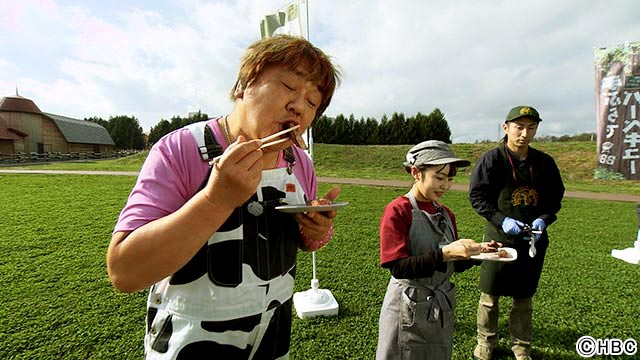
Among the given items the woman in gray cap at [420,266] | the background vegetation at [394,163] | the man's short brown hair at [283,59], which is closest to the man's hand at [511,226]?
the woman in gray cap at [420,266]

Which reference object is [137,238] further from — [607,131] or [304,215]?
[607,131]

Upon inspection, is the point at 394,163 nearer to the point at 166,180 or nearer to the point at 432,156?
the point at 432,156

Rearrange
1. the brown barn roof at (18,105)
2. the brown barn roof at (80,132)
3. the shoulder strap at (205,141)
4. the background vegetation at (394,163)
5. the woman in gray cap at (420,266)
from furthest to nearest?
the brown barn roof at (80,132) < the brown barn roof at (18,105) < the background vegetation at (394,163) < the woman in gray cap at (420,266) < the shoulder strap at (205,141)

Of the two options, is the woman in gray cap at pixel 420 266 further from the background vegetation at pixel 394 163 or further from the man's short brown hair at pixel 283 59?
the background vegetation at pixel 394 163

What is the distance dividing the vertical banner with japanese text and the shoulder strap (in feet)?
10.3

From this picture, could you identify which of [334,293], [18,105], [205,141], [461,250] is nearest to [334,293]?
[334,293]

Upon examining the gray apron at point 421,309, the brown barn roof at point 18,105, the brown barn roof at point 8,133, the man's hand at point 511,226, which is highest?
the brown barn roof at point 18,105

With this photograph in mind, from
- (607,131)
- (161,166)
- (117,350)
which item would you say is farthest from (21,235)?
(607,131)

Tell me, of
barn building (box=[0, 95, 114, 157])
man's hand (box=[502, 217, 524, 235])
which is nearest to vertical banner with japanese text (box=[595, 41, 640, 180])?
man's hand (box=[502, 217, 524, 235])

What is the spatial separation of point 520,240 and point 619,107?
4.31 ft

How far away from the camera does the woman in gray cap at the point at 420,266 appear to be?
6.39ft

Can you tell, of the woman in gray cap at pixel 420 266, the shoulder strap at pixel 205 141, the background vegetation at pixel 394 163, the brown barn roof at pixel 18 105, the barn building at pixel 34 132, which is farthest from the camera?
the brown barn roof at pixel 18 105

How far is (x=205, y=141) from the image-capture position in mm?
1048

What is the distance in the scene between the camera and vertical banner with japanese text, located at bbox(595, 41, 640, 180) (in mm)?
2504
